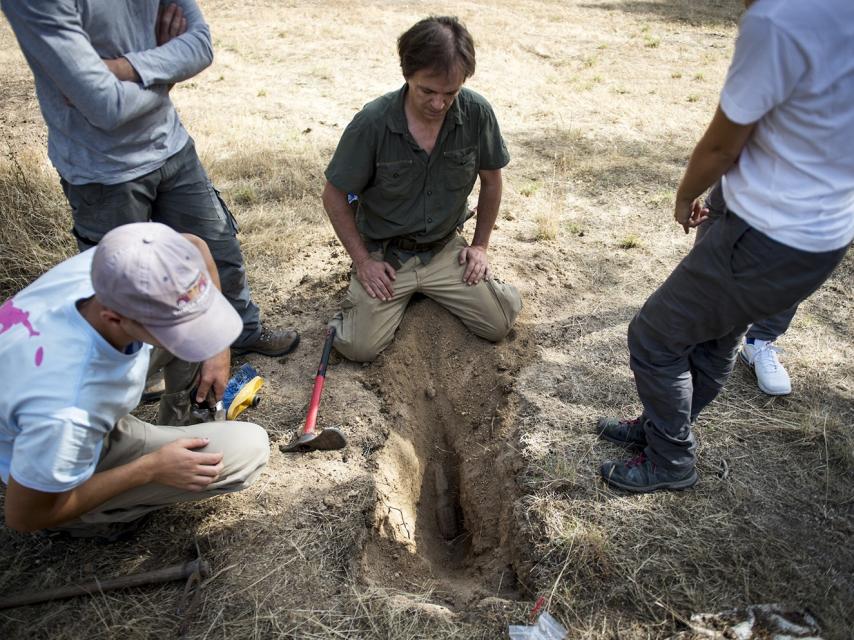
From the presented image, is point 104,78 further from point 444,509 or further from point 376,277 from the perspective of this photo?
point 444,509

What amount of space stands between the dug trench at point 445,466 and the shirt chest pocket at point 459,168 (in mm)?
721

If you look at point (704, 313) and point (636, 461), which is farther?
point (636, 461)

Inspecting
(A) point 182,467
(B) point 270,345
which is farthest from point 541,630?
(B) point 270,345

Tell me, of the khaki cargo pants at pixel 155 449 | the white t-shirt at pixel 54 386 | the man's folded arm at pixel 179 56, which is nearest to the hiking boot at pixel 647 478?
the khaki cargo pants at pixel 155 449

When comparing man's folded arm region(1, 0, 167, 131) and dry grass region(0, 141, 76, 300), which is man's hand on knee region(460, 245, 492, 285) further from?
dry grass region(0, 141, 76, 300)

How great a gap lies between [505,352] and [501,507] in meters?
0.91

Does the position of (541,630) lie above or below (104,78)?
below

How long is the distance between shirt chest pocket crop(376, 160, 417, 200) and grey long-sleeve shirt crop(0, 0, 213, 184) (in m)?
0.95

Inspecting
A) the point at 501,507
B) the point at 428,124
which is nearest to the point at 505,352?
the point at 501,507

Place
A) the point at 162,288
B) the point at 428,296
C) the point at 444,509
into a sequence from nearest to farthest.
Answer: the point at 162,288 → the point at 444,509 → the point at 428,296

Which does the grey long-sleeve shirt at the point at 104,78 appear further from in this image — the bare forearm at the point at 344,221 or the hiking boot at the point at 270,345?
the hiking boot at the point at 270,345

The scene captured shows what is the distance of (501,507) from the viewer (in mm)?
2840

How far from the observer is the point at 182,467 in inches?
83.7

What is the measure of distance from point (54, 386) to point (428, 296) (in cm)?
220
